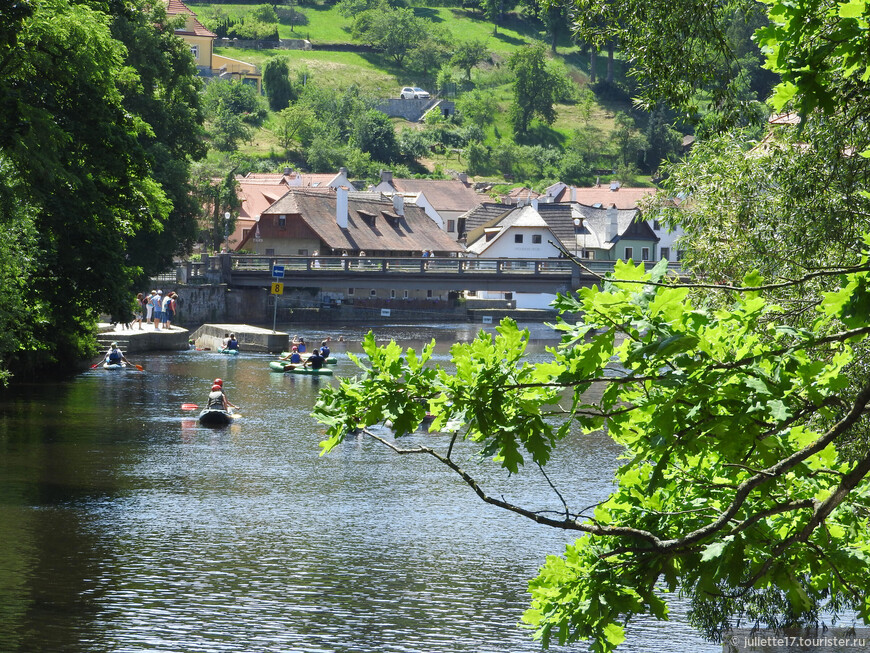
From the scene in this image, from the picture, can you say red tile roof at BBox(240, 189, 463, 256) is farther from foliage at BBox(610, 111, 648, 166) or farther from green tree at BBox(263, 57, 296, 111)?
green tree at BBox(263, 57, 296, 111)

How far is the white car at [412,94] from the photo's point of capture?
539ft

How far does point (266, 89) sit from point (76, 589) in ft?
481

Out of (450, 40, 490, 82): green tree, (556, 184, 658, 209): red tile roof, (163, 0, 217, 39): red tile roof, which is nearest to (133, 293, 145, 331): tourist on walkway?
(556, 184, 658, 209): red tile roof

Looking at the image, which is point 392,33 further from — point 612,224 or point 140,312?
point 140,312

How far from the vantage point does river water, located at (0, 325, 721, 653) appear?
14242mm

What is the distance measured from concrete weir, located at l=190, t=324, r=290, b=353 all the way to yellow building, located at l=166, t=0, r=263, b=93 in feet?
364

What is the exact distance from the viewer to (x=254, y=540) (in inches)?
742

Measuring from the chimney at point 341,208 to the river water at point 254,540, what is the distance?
59141mm

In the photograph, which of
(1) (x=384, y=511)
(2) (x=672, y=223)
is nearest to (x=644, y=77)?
(2) (x=672, y=223)

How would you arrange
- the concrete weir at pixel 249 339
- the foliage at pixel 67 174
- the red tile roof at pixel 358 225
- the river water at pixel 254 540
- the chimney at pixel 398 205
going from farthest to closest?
the chimney at pixel 398 205
the red tile roof at pixel 358 225
the concrete weir at pixel 249 339
the foliage at pixel 67 174
the river water at pixel 254 540

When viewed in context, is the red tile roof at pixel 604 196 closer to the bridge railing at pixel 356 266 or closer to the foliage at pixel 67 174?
the bridge railing at pixel 356 266

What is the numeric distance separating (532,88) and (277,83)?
3520 centimetres

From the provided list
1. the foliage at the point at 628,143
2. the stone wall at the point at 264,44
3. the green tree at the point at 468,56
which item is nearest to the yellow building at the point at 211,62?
the stone wall at the point at 264,44

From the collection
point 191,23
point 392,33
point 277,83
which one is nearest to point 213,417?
point 277,83
